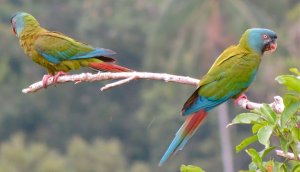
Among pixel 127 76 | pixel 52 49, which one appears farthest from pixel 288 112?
pixel 52 49

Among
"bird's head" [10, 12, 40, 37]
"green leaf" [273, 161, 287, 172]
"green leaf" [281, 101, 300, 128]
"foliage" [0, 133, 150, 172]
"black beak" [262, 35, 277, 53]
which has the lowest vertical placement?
"green leaf" [273, 161, 287, 172]

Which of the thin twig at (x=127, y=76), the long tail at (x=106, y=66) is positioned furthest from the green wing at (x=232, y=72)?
the long tail at (x=106, y=66)

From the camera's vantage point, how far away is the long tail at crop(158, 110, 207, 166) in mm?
5324

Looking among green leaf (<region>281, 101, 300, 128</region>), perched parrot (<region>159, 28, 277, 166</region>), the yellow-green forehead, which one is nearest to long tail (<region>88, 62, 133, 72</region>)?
perched parrot (<region>159, 28, 277, 166</region>)

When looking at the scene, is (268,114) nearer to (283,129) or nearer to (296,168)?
(283,129)

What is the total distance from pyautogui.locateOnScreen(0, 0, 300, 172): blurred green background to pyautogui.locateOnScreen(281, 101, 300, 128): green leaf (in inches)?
818

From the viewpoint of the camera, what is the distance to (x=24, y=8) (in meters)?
35.2

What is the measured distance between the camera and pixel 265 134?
413 centimetres

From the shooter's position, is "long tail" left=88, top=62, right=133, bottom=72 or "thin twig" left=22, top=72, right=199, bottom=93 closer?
"thin twig" left=22, top=72, right=199, bottom=93

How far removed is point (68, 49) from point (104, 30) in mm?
28611

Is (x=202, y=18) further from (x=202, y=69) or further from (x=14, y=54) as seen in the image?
(x=14, y=54)

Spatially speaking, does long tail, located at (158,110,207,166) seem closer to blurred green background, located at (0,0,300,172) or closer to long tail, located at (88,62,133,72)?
long tail, located at (88,62,133,72)

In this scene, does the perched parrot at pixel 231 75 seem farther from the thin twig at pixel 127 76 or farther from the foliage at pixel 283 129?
the foliage at pixel 283 129

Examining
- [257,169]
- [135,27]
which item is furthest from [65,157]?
[257,169]
